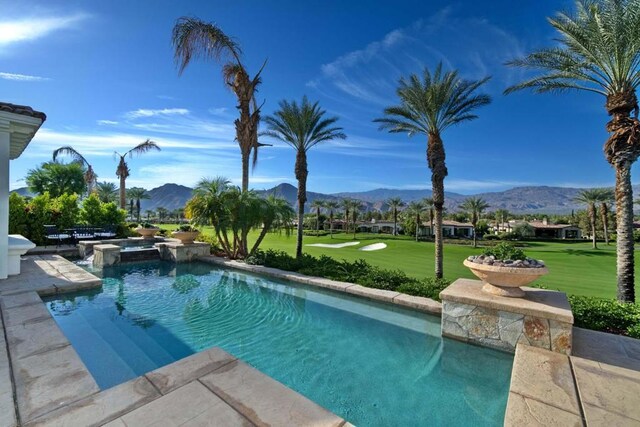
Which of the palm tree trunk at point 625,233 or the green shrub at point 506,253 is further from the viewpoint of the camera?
the palm tree trunk at point 625,233

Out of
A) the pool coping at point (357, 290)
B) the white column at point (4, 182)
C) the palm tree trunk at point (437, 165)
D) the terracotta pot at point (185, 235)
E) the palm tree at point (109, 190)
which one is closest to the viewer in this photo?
the pool coping at point (357, 290)

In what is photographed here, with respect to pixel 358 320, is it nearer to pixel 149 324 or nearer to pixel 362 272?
pixel 362 272

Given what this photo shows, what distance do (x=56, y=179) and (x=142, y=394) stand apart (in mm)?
42625

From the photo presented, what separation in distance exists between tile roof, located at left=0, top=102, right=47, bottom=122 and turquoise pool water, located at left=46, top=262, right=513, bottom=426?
3871 millimetres

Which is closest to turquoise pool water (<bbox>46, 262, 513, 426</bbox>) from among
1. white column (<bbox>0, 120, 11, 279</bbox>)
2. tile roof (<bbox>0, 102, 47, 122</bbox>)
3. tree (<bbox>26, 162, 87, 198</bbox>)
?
white column (<bbox>0, 120, 11, 279</bbox>)

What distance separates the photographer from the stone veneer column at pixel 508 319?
4055 millimetres

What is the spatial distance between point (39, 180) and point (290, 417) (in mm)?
43914

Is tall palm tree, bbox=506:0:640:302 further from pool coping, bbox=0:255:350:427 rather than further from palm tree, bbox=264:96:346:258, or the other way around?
palm tree, bbox=264:96:346:258

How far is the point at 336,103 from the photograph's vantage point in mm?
15266

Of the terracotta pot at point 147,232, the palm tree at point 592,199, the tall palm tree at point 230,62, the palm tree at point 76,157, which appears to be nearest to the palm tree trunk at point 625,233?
the tall palm tree at point 230,62

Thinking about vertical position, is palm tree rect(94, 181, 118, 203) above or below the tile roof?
above

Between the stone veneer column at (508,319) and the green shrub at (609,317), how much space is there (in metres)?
0.57

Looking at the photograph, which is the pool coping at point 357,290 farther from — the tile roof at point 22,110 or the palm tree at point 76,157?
the palm tree at point 76,157

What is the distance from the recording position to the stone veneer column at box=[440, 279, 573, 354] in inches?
160
